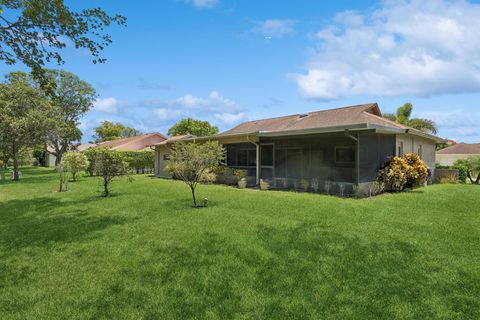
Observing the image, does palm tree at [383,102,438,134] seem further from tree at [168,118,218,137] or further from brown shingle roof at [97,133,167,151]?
brown shingle roof at [97,133,167,151]

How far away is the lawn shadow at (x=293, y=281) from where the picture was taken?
3.52 m

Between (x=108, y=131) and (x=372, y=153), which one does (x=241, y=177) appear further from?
(x=108, y=131)

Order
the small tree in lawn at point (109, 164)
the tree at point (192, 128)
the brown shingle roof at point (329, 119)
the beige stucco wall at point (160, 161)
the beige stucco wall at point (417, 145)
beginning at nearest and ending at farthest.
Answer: the small tree in lawn at point (109, 164) → the beige stucco wall at point (417, 145) → the brown shingle roof at point (329, 119) → the beige stucco wall at point (160, 161) → the tree at point (192, 128)

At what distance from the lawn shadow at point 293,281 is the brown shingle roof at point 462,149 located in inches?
1643

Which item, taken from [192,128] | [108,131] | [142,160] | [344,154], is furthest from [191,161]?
[108,131]

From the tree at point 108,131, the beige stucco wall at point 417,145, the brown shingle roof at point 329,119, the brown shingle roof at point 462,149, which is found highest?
the tree at point 108,131

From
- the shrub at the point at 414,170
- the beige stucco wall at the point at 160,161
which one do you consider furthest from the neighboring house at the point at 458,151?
the beige stucco wall at the point at 160,161

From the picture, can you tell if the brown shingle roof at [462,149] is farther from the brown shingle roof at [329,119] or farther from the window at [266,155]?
the window at [266,155]

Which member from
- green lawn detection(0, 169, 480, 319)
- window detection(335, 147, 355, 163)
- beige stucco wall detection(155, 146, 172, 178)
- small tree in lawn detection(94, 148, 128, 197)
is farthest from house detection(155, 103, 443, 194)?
small tree in lawn detection(94, 148, 128, 197)

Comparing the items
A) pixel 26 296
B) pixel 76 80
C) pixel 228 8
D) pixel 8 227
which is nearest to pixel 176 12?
pixel 228 8

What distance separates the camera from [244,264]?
15.8 ft

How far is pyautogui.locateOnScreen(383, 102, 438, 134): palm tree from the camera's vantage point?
3454 centimetres

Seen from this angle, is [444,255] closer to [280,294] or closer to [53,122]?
[280,294]

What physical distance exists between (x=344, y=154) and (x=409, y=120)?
29.7m
